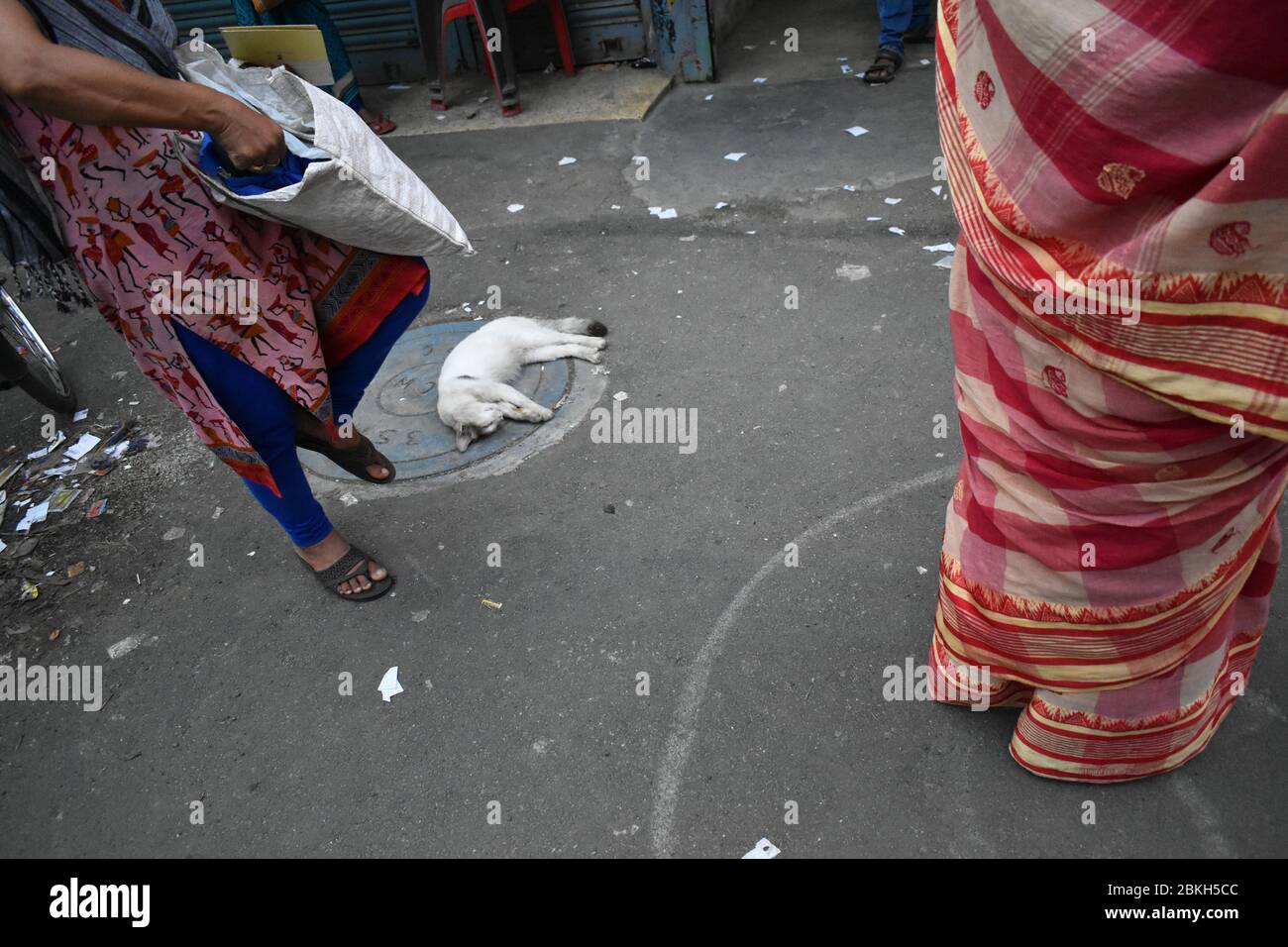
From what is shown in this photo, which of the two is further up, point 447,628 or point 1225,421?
point 1225,421

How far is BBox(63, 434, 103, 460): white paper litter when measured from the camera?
383cm

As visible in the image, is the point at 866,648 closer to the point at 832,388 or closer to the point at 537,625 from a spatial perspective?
the point at 537,625

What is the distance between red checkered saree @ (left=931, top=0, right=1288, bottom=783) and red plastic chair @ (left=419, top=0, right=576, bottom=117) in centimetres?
535

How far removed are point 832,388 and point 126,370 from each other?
3.52 meters

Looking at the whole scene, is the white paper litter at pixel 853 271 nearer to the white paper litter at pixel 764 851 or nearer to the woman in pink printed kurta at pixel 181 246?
the woman in pink printed kurta at pixel 181 246

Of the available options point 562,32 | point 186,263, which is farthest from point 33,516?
point 562,32

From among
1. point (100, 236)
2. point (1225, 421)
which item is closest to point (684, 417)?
point (100, 236)

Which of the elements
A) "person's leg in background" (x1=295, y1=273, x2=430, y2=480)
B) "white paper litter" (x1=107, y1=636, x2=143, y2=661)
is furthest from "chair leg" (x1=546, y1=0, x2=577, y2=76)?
"white paper litter" (x1=107, y1=636, x2=143, y2=661)

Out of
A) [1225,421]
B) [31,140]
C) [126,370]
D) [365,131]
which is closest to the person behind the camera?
[1225,421]

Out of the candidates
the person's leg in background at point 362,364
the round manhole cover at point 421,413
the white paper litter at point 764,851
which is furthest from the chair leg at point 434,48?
the white paper litter at point 764,851

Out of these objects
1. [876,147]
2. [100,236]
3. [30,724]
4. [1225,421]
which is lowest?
[30,724]

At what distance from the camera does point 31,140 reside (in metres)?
1.89

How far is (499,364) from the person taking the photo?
3.64 metres

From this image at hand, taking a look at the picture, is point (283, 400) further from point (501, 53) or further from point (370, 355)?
point (501, 53)
